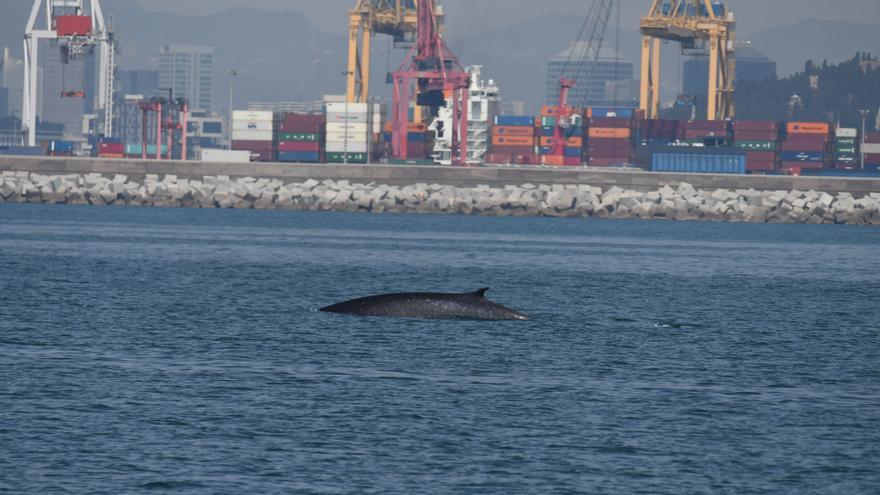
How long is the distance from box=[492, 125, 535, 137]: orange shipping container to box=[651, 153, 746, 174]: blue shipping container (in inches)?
1257

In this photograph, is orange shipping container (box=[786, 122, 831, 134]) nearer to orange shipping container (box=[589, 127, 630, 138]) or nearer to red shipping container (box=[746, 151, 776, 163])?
red shipping container (box=[746, 151, 776, 163])

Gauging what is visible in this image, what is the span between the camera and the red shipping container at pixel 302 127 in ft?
538

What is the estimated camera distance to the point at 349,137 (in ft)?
536

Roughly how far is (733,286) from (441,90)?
110m

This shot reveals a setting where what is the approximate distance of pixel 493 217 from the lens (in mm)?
123062

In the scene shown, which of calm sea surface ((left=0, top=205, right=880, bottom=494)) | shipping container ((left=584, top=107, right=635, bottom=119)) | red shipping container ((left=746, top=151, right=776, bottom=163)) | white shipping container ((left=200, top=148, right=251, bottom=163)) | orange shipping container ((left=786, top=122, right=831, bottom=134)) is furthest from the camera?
shipping container ((left=584, top=107, right=635, bottom=119))

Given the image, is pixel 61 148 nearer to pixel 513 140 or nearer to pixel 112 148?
pixel 112 148

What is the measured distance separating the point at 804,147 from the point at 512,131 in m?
33.9

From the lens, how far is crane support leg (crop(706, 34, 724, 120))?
167 m

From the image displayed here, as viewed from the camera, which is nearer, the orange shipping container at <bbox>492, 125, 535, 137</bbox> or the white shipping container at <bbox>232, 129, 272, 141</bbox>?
the white shipping container at <bbox>232, 129, 272, 141</bbox>

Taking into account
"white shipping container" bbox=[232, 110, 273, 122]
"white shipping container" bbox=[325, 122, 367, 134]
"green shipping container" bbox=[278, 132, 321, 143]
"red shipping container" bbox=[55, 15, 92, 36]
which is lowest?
"green shipping container" bbox=[278, 132, 321, 143]

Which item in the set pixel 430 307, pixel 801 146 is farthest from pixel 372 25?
pixel 430 307

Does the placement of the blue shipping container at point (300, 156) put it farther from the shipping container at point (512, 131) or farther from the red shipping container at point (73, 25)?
the shipping container at point (512, 131)

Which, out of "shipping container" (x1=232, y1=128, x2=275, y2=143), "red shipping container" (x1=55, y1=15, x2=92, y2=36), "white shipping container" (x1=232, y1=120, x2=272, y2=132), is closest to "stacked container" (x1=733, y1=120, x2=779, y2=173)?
"shipping container" (x1=232, y1=128, x2=275, y2=143)
